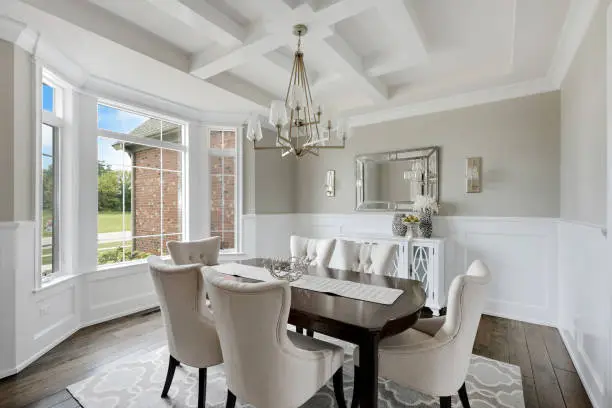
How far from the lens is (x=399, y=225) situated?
3.95m

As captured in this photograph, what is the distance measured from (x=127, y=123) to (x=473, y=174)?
4130mm

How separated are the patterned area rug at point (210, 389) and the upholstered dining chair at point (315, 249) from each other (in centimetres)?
84

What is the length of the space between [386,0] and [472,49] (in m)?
1.32

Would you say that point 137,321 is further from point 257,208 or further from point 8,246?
point 257,208

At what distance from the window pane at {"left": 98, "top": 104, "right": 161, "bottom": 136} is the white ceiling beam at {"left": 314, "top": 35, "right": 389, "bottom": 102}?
2.49 m

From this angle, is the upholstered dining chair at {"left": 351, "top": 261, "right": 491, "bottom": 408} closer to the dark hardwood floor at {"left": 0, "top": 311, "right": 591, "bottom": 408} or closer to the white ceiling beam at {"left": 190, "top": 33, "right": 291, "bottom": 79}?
the dark hardwood floor at {"left": 0, "top": 311, "right": 591, "bottom": 408}

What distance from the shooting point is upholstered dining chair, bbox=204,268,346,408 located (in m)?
1.33

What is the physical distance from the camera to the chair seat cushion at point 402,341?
1.71 meters

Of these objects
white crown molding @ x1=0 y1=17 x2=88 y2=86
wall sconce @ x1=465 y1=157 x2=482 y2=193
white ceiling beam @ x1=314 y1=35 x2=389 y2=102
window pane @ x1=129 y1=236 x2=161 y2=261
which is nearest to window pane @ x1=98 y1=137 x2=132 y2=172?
white crown molding @ x1=0 y1=17 x2=88 y2=86

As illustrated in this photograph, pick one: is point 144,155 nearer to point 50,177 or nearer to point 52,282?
point 50,177

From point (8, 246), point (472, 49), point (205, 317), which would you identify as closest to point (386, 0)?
point (472, 49)

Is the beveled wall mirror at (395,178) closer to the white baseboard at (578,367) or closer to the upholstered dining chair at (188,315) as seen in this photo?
the white baseboard at (578,367)

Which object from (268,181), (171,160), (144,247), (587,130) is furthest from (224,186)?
(587,130)

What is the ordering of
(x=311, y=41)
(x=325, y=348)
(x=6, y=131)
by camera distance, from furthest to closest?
(x=311, y=41) → (x=6, y=131) → (x=325, y=348)
